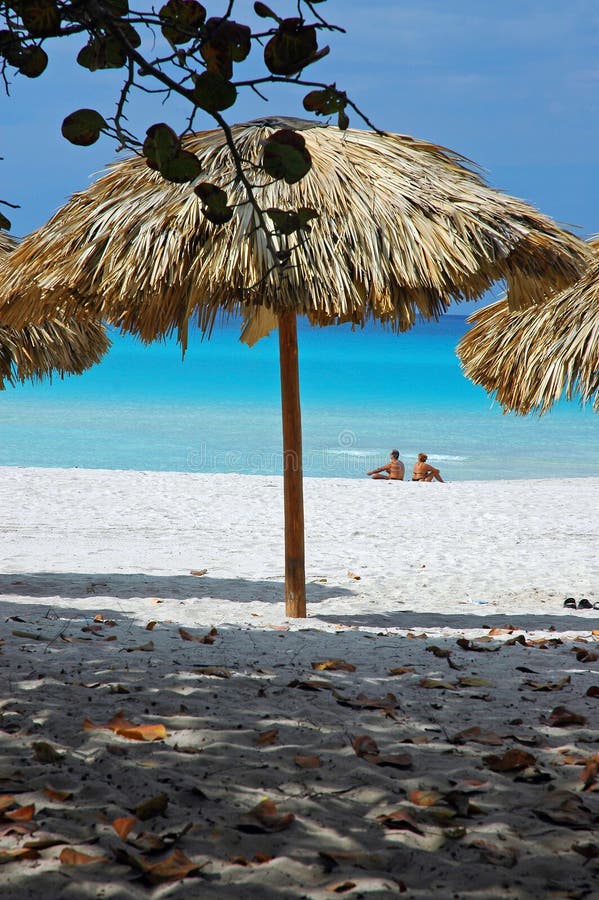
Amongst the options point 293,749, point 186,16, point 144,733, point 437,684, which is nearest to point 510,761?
point 293,749

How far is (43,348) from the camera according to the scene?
6.80 m

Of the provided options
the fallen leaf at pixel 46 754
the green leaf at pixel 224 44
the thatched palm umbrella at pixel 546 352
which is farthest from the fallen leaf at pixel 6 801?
the thatched palm umbrella at pixel 546 352

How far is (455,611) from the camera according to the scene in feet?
19.4

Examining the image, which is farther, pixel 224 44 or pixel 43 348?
pixel 43 348

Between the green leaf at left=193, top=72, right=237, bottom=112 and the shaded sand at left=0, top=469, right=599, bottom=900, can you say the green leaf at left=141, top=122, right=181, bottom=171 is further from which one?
the shaded sand at left=0, top=469, right=599, bottom=900

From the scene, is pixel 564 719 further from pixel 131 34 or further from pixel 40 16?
pixel 40 16

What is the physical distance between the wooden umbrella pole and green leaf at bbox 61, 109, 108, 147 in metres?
3.40

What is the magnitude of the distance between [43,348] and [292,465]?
2.79m

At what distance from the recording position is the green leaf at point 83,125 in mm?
1406

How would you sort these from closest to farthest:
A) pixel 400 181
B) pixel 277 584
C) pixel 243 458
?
pixel 400 181, pixel 277 584, pixel 243 458

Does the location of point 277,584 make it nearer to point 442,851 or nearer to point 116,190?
point 116,190

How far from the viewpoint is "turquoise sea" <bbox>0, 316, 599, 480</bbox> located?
915 inches

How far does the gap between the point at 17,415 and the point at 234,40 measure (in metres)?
32.0

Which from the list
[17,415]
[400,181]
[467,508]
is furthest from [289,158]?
[17,415]
